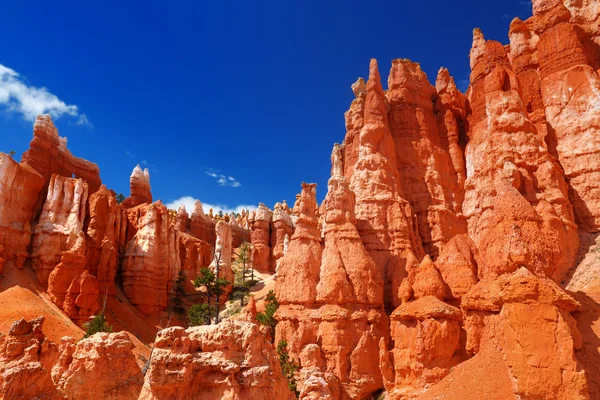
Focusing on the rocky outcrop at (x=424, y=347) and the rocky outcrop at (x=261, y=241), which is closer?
the rocky outcrop at (x=424, y=347)

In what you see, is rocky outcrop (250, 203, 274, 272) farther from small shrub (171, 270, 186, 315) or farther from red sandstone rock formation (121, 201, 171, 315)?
red sandstone rock formation (121, 201, 171, 315)

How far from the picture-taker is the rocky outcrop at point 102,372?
970 centimetres

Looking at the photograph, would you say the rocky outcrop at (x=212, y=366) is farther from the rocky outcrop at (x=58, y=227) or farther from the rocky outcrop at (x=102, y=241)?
the rocky outcrop at (x=102, y=241)

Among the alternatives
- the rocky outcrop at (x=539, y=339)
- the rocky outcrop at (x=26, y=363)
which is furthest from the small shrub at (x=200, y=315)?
the rocky outcrop at (x=539, y=339)

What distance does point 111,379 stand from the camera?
9.86 metres

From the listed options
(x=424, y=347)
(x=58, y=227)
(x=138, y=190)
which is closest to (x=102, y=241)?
(x=58, y=227)

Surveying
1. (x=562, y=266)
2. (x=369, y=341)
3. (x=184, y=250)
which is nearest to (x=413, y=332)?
(x=369, y=341)

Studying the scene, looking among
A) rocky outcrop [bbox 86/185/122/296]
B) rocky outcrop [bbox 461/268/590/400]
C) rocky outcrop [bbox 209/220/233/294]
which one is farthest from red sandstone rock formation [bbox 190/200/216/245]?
rocky outcrop [bbox 461/268/590/400]

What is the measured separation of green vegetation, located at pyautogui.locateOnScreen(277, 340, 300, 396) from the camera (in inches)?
928

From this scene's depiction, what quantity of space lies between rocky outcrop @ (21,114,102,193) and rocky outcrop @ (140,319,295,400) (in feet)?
116

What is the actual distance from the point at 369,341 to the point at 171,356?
2036 cm

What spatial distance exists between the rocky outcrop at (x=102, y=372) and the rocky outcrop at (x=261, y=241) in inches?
1989

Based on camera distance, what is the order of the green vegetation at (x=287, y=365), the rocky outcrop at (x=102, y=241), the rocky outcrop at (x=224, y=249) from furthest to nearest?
the rocky outcrop at (x=224, y=249) < the rocky outcrop at (x=102, y=241) < the green vegetation at (x=287, y=365)

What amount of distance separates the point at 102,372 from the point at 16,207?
30498 millimetres
